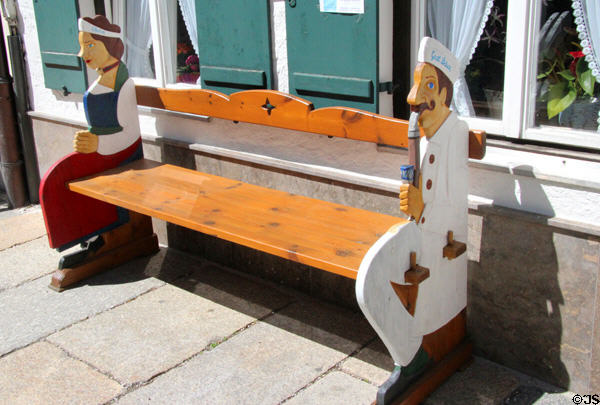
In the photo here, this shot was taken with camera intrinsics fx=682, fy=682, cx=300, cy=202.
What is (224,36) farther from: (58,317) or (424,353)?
(424,353)

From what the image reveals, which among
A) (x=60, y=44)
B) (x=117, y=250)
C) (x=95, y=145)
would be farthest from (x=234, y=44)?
(x=60, y=44)

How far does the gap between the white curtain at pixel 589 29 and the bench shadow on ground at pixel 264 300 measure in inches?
62.3

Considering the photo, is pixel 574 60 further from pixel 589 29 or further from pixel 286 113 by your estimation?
pixel 286 113

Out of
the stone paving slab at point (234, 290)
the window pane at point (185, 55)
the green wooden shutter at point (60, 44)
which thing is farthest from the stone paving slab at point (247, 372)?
the green wooden shutter at point (60, 44)

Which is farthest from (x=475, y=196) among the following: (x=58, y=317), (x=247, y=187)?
(x=58, y=317)

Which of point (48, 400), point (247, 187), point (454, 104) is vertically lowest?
point (48, 400)

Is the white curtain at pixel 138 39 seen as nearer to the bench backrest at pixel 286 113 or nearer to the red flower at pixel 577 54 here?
the bench backrest at pixel 286 113

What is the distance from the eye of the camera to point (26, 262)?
4.55 m

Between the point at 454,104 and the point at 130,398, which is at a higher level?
the point at 454,104

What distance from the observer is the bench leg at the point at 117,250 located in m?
4.12

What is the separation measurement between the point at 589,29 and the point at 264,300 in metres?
2.15

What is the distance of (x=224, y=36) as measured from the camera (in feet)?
12.7

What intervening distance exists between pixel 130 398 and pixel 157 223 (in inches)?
73.6

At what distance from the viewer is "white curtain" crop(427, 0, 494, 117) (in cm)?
307
